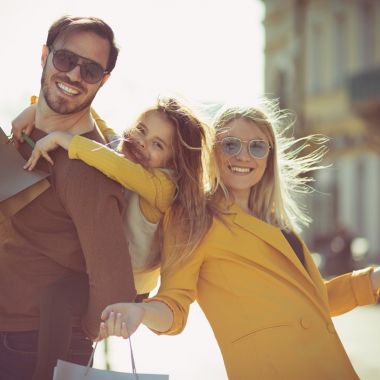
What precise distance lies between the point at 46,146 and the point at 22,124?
Result: 0.29 metres

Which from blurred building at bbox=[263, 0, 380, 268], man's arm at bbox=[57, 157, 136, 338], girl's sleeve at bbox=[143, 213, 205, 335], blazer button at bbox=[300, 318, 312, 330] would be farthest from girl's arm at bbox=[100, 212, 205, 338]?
blurred building at bbox=[263, 0, 380, 268]

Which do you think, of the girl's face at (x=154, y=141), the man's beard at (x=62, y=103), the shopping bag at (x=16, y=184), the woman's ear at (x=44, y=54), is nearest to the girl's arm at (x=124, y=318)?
the shopping bag at (x=16, y=184)

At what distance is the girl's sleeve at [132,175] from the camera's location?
10.6ft

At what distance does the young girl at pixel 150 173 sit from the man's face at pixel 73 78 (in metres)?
0.14

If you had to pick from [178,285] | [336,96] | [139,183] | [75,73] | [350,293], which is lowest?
[350,293]

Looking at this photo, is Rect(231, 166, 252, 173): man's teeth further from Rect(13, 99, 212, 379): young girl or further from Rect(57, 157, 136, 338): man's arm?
Rect(57, 157, 136, 338): man's arm

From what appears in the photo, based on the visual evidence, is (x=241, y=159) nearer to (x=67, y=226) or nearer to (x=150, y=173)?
(x=150, y=173)

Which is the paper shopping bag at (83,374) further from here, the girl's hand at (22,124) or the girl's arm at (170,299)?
the girl's hand at (22,124)

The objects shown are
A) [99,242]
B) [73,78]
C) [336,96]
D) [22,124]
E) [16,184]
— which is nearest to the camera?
[99,242]

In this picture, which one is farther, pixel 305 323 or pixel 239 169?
pixel 239 169

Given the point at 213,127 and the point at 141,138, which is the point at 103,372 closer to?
the point at 141,138

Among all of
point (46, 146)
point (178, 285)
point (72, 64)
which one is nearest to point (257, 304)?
point (178, 285)

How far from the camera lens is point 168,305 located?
342 cm

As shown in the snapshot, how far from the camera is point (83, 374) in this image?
3.01 meters
